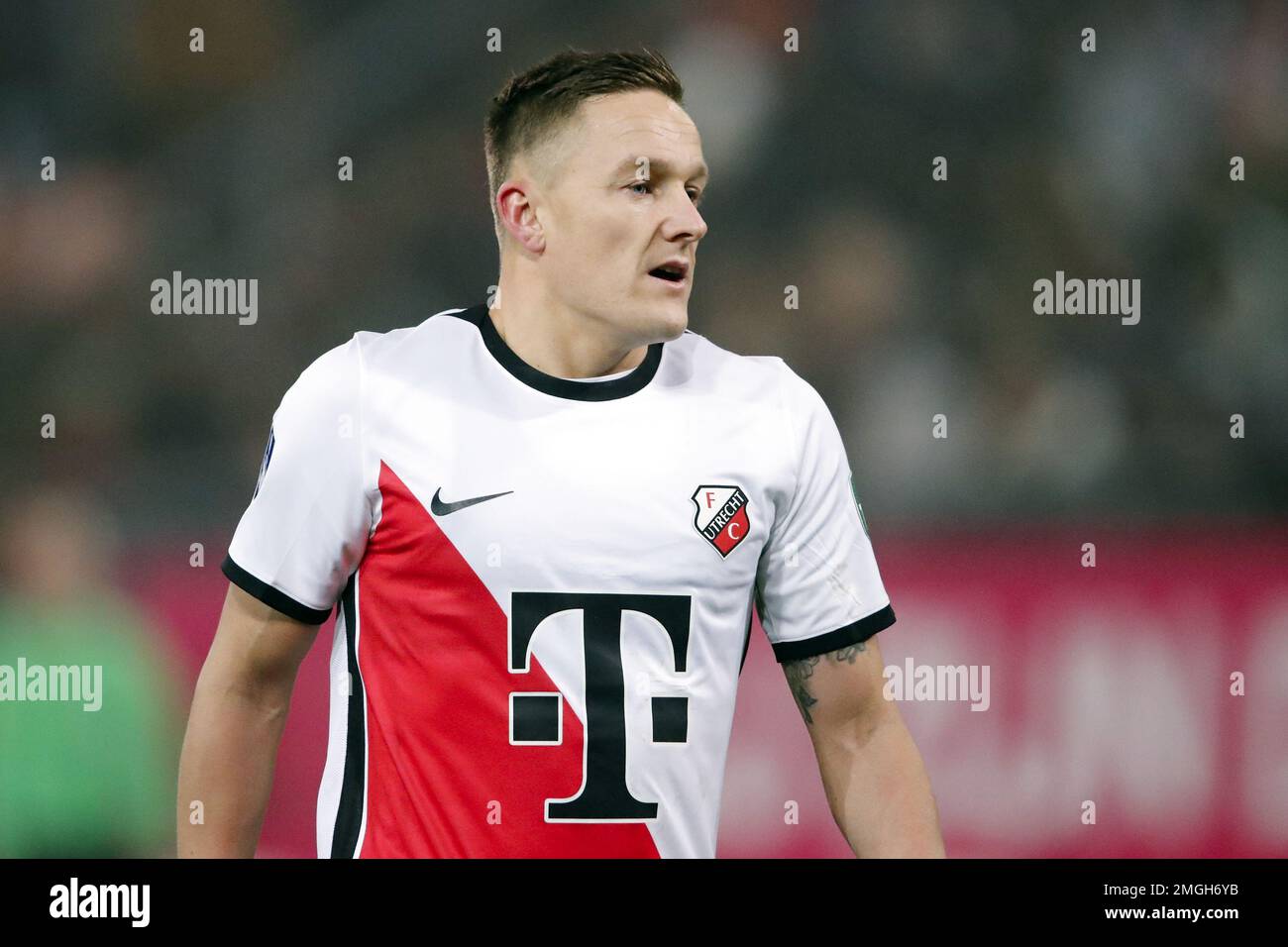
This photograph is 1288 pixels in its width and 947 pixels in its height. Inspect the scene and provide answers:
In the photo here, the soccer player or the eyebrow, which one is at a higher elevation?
the eyebrow

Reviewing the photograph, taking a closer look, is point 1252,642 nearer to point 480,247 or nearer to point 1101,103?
point 1101,103

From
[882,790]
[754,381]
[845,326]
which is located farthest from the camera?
[845,326]

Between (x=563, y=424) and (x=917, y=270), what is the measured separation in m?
2.41

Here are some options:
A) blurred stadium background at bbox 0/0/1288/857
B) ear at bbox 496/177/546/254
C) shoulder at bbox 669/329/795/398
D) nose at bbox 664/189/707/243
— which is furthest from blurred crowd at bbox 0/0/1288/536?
nose at bbox 664/189/707/243

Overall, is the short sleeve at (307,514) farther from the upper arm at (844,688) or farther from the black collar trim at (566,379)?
the upper arm at (844,688)

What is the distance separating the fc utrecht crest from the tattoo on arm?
242mm

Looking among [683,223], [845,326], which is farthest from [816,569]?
[845,326]

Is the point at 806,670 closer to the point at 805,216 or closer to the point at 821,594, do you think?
the point at 821,594

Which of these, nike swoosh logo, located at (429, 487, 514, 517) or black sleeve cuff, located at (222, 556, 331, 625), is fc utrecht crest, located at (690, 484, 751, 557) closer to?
nike swoosh logo, located at (429, 487, 514, 517)

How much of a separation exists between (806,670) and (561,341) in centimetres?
68

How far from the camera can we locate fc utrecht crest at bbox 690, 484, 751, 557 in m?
2.29

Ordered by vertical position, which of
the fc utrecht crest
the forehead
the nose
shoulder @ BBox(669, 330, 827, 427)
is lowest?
the fc utrecht crest

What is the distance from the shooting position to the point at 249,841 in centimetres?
236

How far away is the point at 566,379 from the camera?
2.37 m
